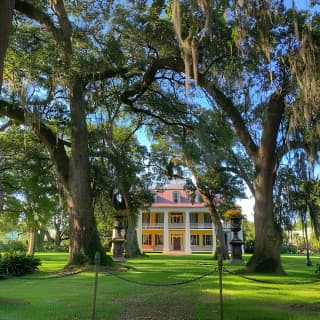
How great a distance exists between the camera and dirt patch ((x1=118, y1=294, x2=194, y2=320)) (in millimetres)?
7445

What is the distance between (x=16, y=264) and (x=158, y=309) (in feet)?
30.5

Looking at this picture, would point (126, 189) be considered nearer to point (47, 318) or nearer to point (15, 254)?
point (15, 254)

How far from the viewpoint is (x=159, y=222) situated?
5575 cm

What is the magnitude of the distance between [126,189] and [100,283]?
18.3 metres

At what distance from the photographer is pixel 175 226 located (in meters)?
54.6

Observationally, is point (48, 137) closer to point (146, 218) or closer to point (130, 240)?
point (130, 240)

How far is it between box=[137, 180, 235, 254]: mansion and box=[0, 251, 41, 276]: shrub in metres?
37.5

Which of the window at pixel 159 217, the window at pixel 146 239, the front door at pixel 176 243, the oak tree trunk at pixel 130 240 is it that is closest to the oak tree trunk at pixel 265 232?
the oak tree trunk at pixel 130 240

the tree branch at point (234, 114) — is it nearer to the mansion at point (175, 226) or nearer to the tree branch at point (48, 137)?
the tree branch at point (48, 137)

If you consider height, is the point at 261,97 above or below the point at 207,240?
above

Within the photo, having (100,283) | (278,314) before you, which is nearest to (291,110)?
(278,314)

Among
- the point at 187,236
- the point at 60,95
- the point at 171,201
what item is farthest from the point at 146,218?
the point at 60,95

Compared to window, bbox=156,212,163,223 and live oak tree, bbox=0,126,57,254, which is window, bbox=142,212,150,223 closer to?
window, bbox=156,212,163,223

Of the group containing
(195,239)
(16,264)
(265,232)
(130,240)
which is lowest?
(16,264)
